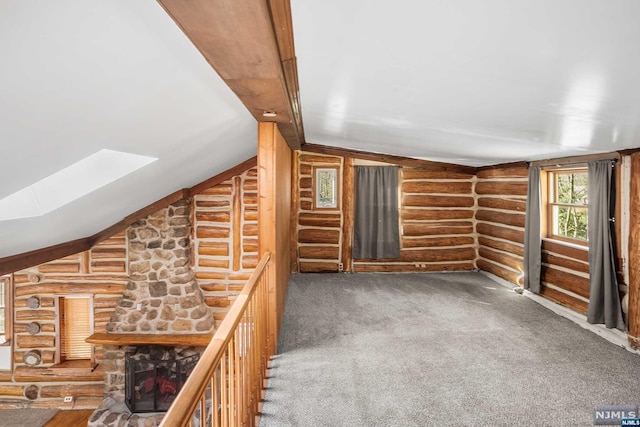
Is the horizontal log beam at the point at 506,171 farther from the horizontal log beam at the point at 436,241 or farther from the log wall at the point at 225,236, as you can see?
the log wall at the point at 225,236

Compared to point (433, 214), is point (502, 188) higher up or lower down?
higher up

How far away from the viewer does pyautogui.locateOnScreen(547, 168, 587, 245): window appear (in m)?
4.81

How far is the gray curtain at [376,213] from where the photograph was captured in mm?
6914

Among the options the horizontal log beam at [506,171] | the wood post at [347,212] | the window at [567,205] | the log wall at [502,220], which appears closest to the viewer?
the window at [567,205]

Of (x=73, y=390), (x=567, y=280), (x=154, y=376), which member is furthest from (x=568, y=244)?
(x=73, y=390)

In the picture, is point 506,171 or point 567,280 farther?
point 506,171

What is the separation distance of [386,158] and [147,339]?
528 cm

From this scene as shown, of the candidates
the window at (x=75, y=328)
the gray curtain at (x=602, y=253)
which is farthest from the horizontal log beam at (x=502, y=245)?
the window at (x=75, y=328)

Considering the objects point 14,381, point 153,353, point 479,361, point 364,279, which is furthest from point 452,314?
point 14,381

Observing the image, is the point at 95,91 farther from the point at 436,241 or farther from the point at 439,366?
the point at 436,241

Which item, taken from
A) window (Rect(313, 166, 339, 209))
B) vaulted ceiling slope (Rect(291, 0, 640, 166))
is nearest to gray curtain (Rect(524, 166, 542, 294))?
vaulted ceiling slope (Rect(291, 0, 640, 166))

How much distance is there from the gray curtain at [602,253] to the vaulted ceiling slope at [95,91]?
12.6 feet

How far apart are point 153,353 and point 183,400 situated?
6.24m

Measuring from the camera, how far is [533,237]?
523 cm
